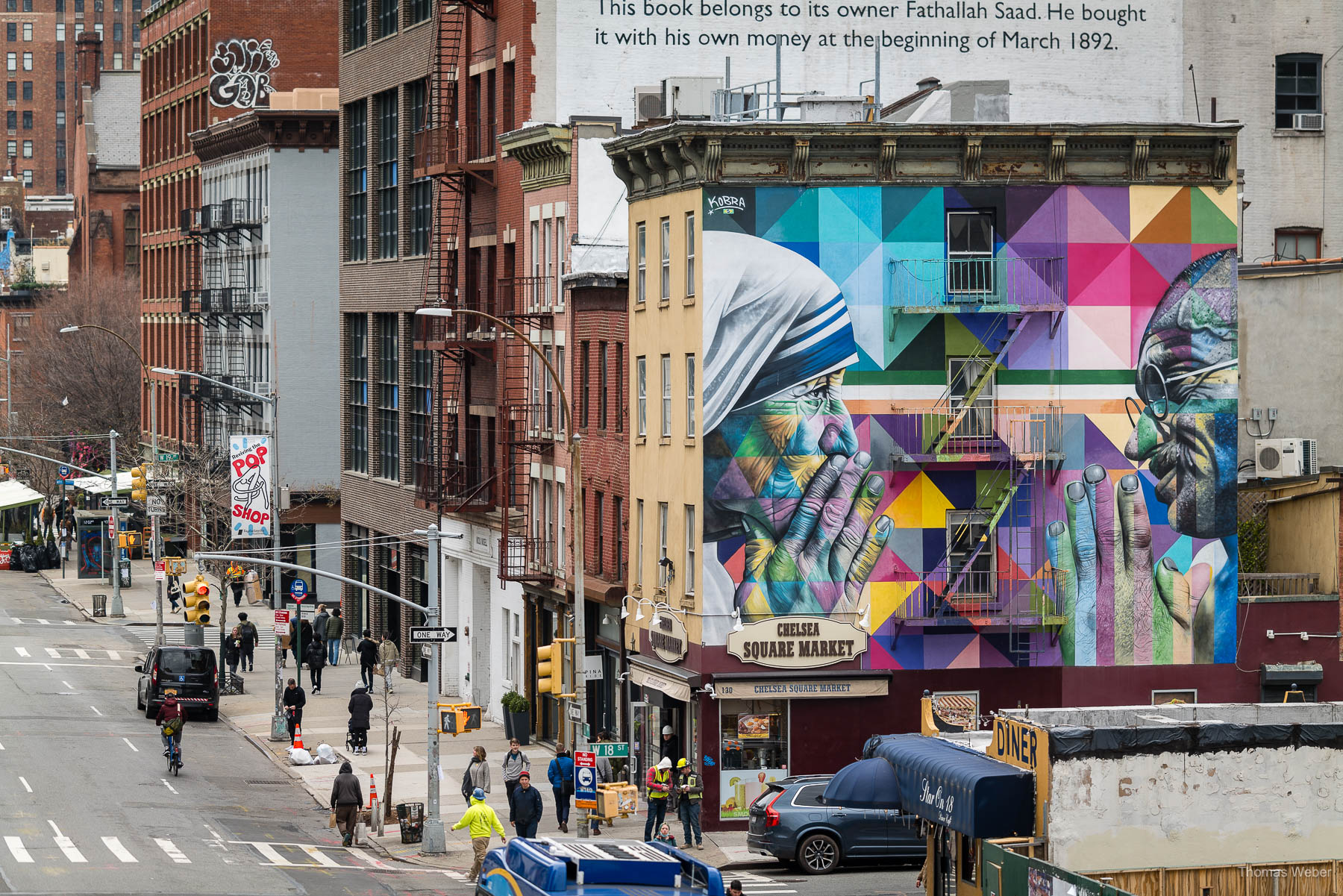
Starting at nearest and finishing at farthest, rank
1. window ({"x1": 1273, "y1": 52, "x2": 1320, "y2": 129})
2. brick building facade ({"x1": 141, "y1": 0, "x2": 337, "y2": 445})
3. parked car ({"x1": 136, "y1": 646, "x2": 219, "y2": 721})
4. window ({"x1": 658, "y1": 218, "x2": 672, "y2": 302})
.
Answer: window ({"x1": 658, "y1": 218, "x2": 672, "y2": 302}) < window ({"x1": 1273, "y1": 52, "x2": 1320, "y2": 129}) < parked car ({"x1": 136, "y1": 646, "x2": 219, "y2": 721}) < brick building facade ({"x1": 141, "y1": 0, "x2": 337, "y2": 445})

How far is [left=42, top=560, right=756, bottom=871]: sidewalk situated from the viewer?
127 ft

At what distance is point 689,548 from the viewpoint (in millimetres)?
40500

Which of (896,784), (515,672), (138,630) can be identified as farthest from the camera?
(138,630)

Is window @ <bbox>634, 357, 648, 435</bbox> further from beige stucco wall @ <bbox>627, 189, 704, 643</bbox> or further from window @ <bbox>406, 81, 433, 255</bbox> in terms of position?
window @ <bbox>406, 81, 433, 255</bbox>

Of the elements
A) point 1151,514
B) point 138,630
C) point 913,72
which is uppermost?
point 913,72

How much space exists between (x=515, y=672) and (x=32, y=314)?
94749 mm

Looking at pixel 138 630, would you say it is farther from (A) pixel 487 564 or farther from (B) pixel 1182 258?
(B) pixel 1182 258

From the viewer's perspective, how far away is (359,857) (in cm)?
3709

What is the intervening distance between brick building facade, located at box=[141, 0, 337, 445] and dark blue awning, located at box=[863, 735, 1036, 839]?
216 feet

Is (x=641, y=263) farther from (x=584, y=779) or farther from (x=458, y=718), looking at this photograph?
(x=458, y=718)

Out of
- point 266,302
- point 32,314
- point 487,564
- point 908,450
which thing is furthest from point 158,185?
point 908,450

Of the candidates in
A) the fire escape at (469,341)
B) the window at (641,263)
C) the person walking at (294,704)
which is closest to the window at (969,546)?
the window at (641,263)

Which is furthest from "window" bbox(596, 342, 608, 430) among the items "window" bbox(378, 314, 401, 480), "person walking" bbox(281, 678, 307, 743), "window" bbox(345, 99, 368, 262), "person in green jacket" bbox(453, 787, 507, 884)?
"window" bbox(345, 99, 368, 262)

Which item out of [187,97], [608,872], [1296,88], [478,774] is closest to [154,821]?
[478,774]
